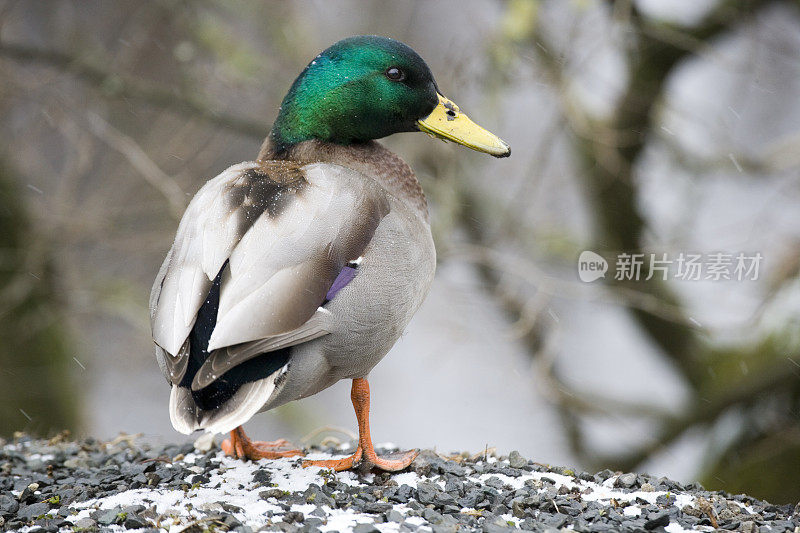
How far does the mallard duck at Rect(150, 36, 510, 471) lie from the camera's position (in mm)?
2350

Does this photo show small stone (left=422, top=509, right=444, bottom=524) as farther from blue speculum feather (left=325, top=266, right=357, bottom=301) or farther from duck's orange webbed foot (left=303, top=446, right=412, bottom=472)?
blue speculum feather (left=325, top=266, right=357, bottom=301)

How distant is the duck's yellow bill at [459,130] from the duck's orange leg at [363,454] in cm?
94

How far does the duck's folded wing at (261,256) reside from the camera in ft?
7.57

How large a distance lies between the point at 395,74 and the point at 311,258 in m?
0.96

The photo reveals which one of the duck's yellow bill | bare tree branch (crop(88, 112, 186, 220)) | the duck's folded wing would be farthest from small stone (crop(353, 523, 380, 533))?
bare tree branch (crop(88, 112, 186, 220))

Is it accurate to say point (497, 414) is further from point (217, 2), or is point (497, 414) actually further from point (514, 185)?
point (217, 2)

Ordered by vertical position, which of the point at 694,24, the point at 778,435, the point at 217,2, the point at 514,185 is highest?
the point at 694,24

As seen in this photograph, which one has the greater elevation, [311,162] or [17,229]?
[311,162]

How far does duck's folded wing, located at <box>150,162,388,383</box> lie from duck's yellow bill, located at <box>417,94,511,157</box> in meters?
0.48

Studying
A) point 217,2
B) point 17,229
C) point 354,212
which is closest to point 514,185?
point 217,2

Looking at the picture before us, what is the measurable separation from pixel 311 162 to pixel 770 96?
4.70m

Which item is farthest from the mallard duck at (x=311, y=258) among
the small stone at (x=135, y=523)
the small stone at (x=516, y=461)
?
the small stone at (x=516, y=461)

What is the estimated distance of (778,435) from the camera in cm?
470

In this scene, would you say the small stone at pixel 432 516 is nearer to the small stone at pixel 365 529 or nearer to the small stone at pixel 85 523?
the small stone at pixel 365 529
